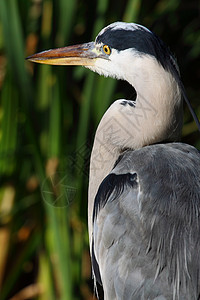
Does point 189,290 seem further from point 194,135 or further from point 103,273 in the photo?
point 194,135

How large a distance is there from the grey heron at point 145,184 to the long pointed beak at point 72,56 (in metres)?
0.05

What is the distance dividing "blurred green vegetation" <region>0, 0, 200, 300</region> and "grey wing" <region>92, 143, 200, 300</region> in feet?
1.54

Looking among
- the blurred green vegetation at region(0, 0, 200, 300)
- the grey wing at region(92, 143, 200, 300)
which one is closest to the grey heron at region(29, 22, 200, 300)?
the grey wing at region(92, 143, 200, 300)

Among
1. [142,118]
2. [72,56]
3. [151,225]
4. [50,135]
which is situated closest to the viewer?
[151,225]

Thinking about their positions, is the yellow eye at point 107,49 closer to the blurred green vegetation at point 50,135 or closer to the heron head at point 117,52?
the heron head at point 117,52

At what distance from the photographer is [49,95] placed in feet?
7.07

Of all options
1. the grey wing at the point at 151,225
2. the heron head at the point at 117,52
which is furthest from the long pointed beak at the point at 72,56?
the grey wing at the point at 151,225

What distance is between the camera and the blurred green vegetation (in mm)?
1935

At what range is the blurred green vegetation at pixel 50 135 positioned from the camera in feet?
6.35

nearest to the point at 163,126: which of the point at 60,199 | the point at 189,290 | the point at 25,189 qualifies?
the point at 189,290

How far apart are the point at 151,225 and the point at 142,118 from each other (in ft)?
1.00

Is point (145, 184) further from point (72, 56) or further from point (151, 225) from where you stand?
point (72, 56)

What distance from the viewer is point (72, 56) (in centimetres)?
168

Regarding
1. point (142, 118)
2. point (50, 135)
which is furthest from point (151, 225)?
point (50, 135)
